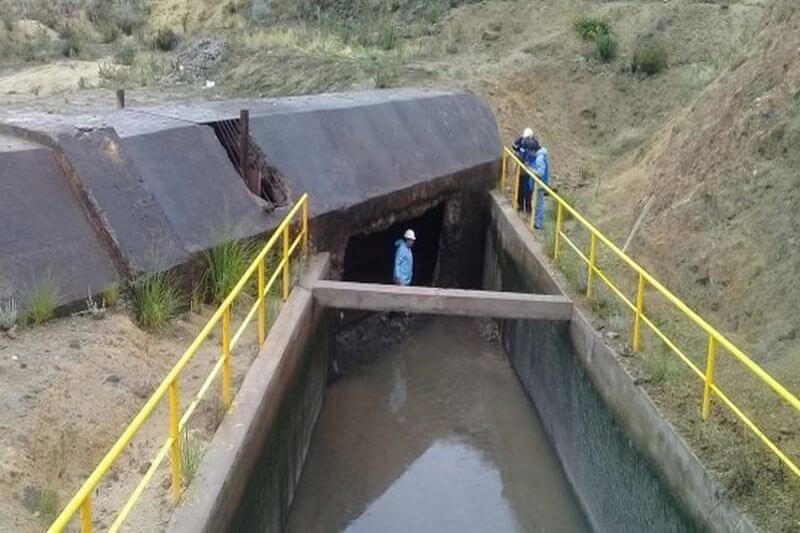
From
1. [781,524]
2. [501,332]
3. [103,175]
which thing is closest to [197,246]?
[103,175]

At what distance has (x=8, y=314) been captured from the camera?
277 inches

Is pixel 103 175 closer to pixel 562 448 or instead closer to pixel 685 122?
pixel 562 448

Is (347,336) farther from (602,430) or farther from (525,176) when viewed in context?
(602,430)

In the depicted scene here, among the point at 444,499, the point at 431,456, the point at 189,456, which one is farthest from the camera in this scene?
the point at 431,456

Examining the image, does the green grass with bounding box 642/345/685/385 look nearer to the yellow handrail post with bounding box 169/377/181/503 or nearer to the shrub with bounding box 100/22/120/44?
the yellow handrail post with bounding box 169/377/181/503

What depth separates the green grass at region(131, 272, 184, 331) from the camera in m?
8.00

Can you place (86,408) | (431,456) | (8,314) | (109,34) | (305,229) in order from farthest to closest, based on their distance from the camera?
(109,34), (431,456), (305,229), (8,314), (86,408)

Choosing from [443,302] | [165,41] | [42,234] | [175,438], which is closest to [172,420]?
[175,438]

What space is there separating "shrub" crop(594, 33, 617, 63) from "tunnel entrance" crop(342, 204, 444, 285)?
341 inches

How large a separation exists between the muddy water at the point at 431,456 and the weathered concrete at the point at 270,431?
16.0 inches

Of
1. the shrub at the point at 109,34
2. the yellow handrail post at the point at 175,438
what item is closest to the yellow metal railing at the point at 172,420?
the yellow handrail post at the point at 175,438

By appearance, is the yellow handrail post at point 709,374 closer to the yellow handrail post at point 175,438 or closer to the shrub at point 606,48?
the yellow handrail post at point 175,438

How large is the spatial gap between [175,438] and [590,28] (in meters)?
19.6

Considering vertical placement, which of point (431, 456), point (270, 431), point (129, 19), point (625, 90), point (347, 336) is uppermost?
point (129, 19)
